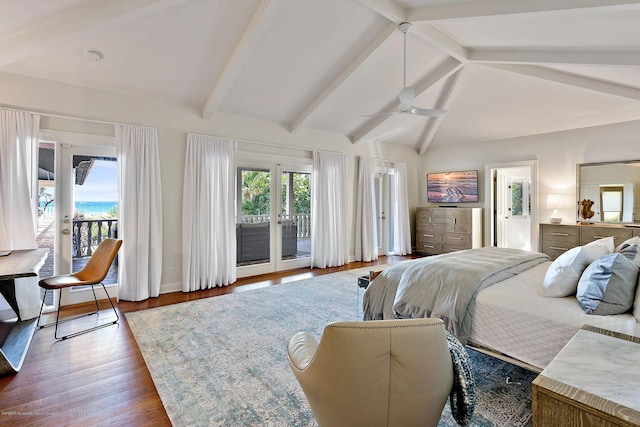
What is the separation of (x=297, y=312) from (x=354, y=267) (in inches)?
105

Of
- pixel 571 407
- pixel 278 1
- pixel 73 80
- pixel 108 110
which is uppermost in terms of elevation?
pixel 278 1

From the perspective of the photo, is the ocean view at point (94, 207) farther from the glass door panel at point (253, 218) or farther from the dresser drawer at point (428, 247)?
the dresser drawer at point (428, 247)

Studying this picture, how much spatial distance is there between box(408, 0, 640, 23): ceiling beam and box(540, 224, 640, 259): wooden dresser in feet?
12.3

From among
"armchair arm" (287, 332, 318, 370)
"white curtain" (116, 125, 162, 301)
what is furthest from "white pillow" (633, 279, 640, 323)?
"white curtain" (116, 125, 162, 301)

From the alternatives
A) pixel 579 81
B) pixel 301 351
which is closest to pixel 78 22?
pixel 301 351

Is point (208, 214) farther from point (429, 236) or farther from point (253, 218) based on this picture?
point (429, 236)

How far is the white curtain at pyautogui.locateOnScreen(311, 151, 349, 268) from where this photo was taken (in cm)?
608

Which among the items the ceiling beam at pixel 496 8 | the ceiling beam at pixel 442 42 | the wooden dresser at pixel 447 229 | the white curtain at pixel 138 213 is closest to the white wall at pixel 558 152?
the wooden dresser at pixel 447 229

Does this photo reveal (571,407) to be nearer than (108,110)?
Yes

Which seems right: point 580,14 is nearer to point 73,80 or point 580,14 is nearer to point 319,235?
point 319,235

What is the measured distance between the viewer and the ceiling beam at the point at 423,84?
4719 millimetres

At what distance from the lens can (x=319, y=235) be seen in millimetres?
6102

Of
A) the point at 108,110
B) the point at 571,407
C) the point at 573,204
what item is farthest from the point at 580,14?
the point at 108,110

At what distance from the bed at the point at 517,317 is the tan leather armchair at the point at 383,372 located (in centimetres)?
101
